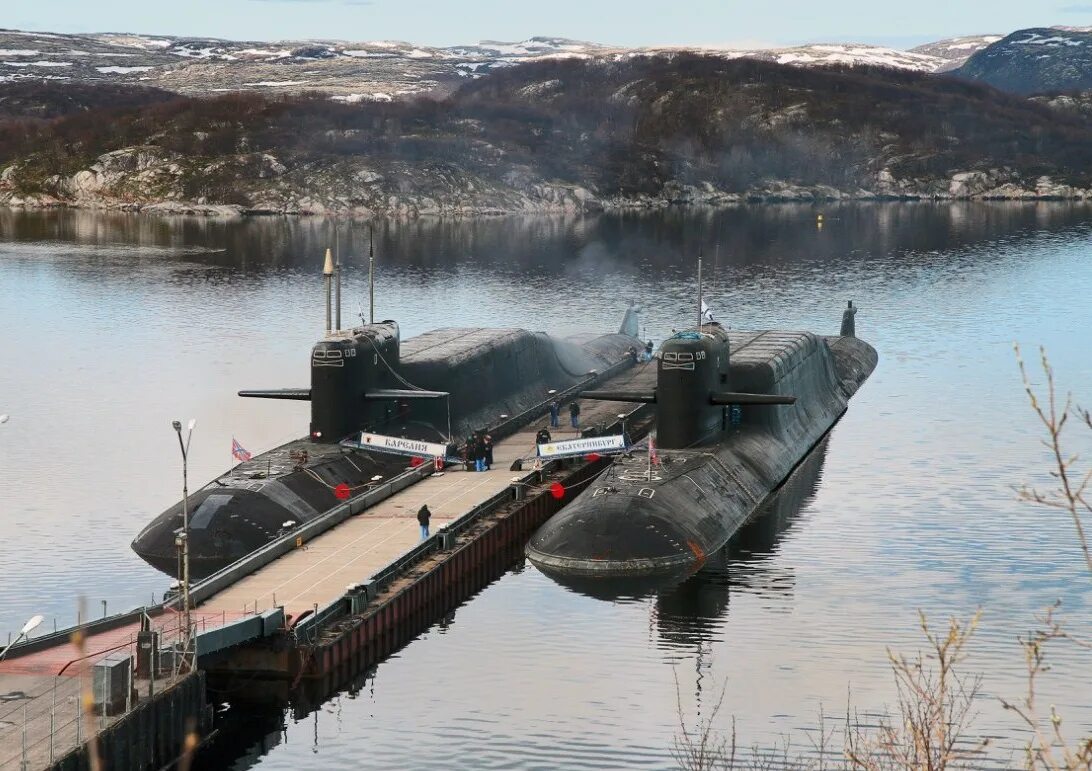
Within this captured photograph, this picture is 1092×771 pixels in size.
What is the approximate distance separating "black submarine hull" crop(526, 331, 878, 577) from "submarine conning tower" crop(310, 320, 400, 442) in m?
10.6

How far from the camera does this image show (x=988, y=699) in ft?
153

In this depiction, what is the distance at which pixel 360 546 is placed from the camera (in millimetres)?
58594

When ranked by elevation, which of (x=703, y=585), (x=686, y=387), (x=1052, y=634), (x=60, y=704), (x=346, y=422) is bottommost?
(x=703, y=585)

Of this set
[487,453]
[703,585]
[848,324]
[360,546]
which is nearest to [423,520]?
[360,546]

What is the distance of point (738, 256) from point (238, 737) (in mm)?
147852

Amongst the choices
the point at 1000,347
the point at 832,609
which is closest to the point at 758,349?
the point at 832,609

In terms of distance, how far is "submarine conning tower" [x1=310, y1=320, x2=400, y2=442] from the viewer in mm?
67750

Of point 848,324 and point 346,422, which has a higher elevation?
point 346,422

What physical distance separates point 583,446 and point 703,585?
11.9m

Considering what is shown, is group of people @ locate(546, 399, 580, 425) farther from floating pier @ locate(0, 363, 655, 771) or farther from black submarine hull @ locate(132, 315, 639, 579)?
floating pier @ locate(0, 363, 655, 771)

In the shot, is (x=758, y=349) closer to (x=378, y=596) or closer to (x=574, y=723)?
(x=378, y=596)

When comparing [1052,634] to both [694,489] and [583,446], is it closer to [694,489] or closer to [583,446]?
[694,489]

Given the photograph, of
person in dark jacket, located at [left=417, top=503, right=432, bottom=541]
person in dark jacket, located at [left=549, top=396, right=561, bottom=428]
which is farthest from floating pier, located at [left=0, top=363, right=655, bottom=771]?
person in dark jacket, located at [left=549, top=396, right=561, bottom=428]

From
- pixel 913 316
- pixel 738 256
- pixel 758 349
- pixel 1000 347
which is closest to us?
pixel 758 349
